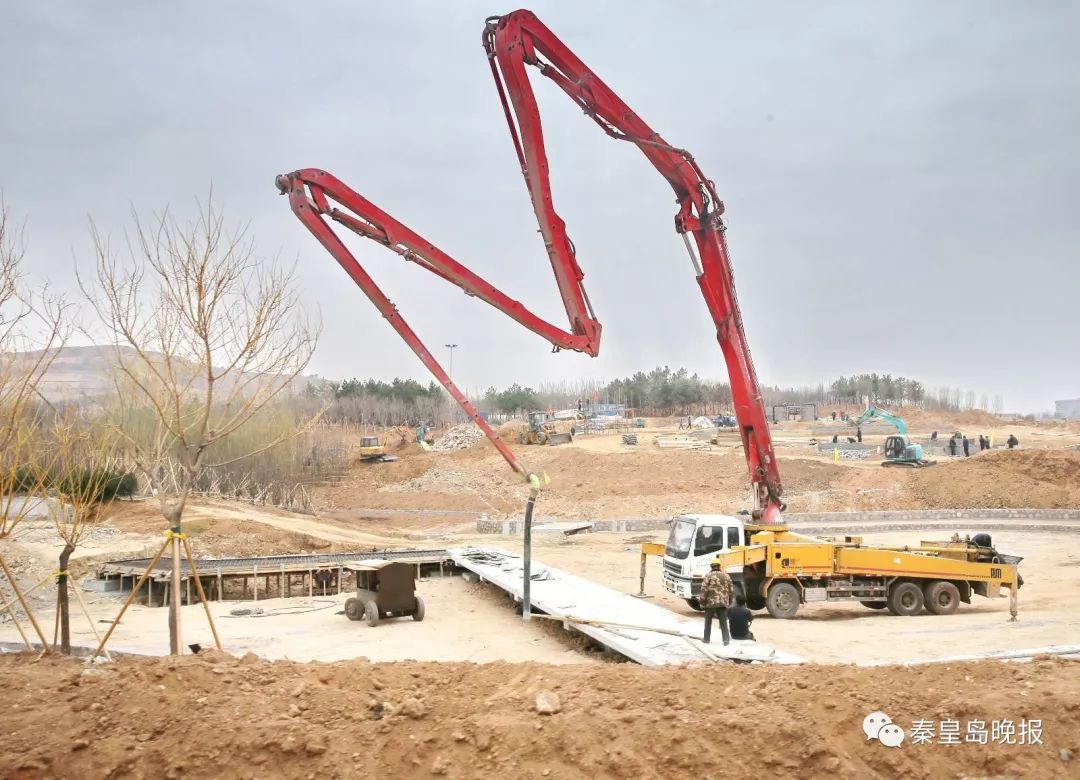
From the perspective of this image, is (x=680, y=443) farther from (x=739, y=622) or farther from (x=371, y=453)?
(x=739, y=622)

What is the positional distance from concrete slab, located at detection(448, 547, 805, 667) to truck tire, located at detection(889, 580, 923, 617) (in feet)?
16.3

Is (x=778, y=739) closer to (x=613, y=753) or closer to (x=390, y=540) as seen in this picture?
(x=613, y=753)

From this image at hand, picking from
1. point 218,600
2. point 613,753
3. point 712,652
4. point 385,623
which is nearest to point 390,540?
point 218,600

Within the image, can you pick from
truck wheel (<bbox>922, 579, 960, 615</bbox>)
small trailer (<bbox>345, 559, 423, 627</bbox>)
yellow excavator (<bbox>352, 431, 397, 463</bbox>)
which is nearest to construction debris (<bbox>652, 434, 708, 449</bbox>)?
yellow excavator (<bbox>352, 431, 397, 463</bbox>)

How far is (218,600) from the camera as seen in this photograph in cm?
1961

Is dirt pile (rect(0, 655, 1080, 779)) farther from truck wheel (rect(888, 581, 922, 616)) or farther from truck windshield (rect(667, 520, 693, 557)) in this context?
truck wheel (rect(888, 581, 922, 616))

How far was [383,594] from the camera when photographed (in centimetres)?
1619

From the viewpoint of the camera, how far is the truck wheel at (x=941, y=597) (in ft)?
54.8

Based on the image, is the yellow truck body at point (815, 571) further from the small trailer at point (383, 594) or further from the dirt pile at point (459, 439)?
the dirt pile at point (459, 439)

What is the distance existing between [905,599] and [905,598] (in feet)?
0.06

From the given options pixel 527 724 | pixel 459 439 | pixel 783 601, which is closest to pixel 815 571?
pixel 783 601

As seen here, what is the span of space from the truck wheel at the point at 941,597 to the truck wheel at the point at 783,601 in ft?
9.27

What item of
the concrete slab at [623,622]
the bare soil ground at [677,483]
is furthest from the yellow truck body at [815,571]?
the bare soil ground at [677,483]

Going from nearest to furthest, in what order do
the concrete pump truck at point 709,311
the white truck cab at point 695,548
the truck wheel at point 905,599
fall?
the concrete pump truck at point 709,311 → the white truck cab at point 695,548 → the truck wheel at point 905,599
